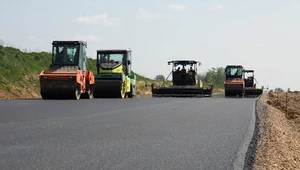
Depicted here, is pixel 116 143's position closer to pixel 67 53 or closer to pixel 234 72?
pixel 67 53

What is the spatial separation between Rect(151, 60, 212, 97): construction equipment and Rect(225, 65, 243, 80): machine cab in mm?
5499

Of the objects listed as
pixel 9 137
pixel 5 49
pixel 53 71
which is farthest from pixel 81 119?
pixel 5 49

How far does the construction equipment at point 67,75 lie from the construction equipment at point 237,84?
1652cm

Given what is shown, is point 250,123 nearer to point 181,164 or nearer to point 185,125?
point 185,125

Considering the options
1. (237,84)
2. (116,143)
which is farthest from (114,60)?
(116,143)

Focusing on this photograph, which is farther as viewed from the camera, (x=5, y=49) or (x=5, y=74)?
(x=5, y=49)

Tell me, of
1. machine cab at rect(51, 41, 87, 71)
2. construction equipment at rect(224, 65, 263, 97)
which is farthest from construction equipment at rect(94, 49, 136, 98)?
construction equipment at rect(224, 65, 263, 97)

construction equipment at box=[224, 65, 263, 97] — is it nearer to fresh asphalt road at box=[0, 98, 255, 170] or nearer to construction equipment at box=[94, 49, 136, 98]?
construction equipment at box=[94, 49, 136, 98]

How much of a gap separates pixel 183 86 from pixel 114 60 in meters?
7.74

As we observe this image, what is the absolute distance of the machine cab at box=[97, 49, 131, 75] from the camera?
3019cm

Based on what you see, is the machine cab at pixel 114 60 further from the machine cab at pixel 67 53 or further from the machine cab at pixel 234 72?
the machine cab at pixel 234 72

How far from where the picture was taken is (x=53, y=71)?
25672 mm

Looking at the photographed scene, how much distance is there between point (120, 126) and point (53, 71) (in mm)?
14841

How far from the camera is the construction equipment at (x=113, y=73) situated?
29219 millimetres
